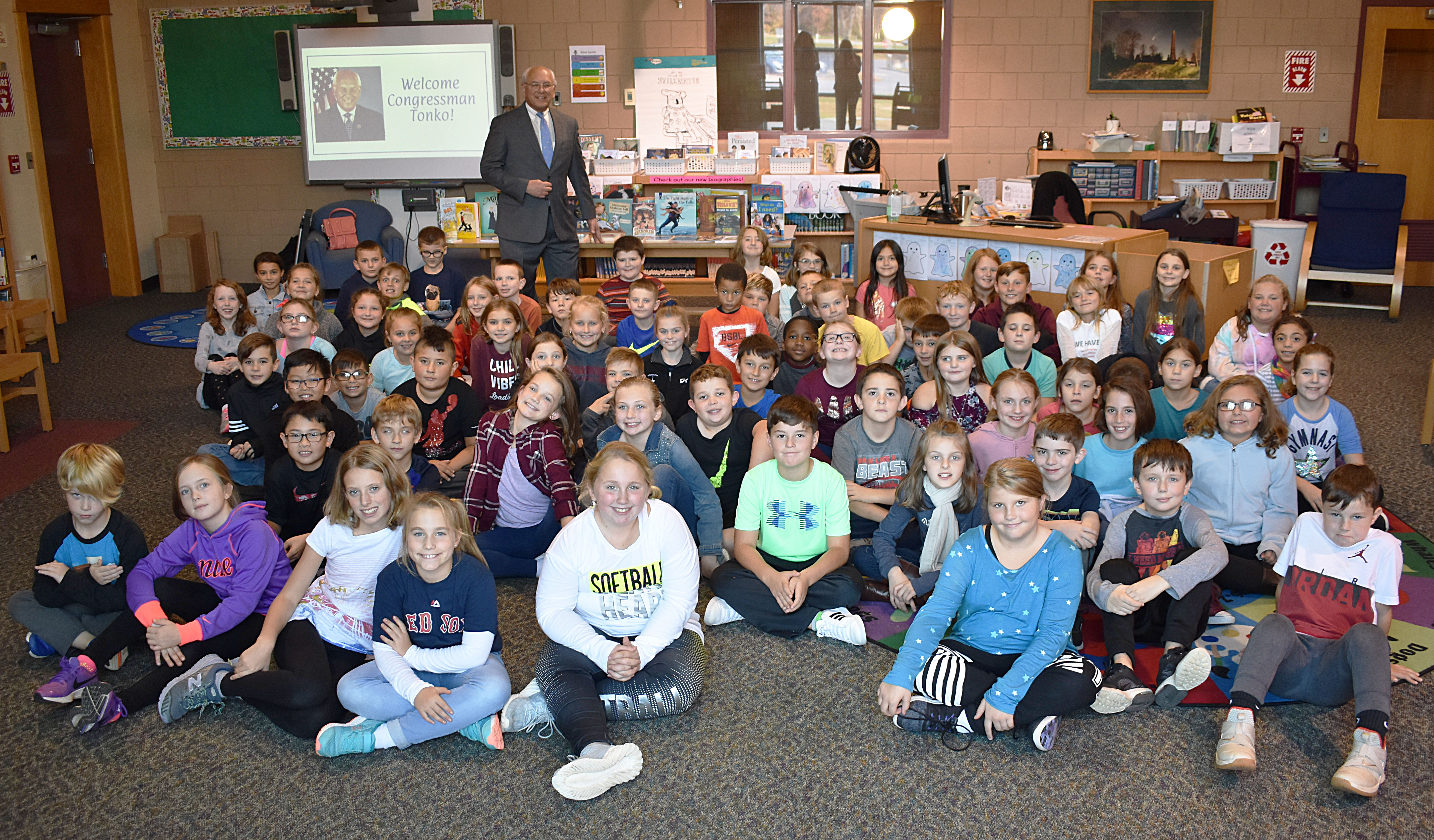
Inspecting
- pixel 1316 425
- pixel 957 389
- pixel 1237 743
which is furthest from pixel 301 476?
pixel 1316 425

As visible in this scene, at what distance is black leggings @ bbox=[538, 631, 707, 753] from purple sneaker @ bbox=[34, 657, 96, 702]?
1174mm

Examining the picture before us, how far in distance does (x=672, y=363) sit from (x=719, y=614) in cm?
142

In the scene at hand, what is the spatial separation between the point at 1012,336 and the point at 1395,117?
5917 millimetres

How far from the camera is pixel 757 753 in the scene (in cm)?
255

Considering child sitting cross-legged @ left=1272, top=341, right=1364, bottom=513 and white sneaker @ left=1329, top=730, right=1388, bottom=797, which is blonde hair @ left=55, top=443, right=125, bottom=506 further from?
child sitting cross-legged @ left=1272, top=341, right=1364, bottom=513

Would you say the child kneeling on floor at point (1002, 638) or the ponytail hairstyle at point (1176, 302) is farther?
the ponytail hairstyle at point (1176, 302)

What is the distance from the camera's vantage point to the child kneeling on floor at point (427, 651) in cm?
255

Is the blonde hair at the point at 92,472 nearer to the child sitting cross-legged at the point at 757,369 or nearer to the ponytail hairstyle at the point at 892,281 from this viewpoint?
the child sitting cross-legged at the point at 757,369

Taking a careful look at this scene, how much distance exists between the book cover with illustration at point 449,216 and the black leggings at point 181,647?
508cm

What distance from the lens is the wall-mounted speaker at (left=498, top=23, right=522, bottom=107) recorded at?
26.8 feet

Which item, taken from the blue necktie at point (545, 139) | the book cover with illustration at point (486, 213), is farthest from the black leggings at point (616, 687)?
the book cover with illustration at point (486, 213)

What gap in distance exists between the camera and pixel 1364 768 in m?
2.31

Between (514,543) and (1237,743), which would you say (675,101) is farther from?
(1237,743)

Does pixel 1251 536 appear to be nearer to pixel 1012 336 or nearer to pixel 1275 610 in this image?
pixel 1275 610
